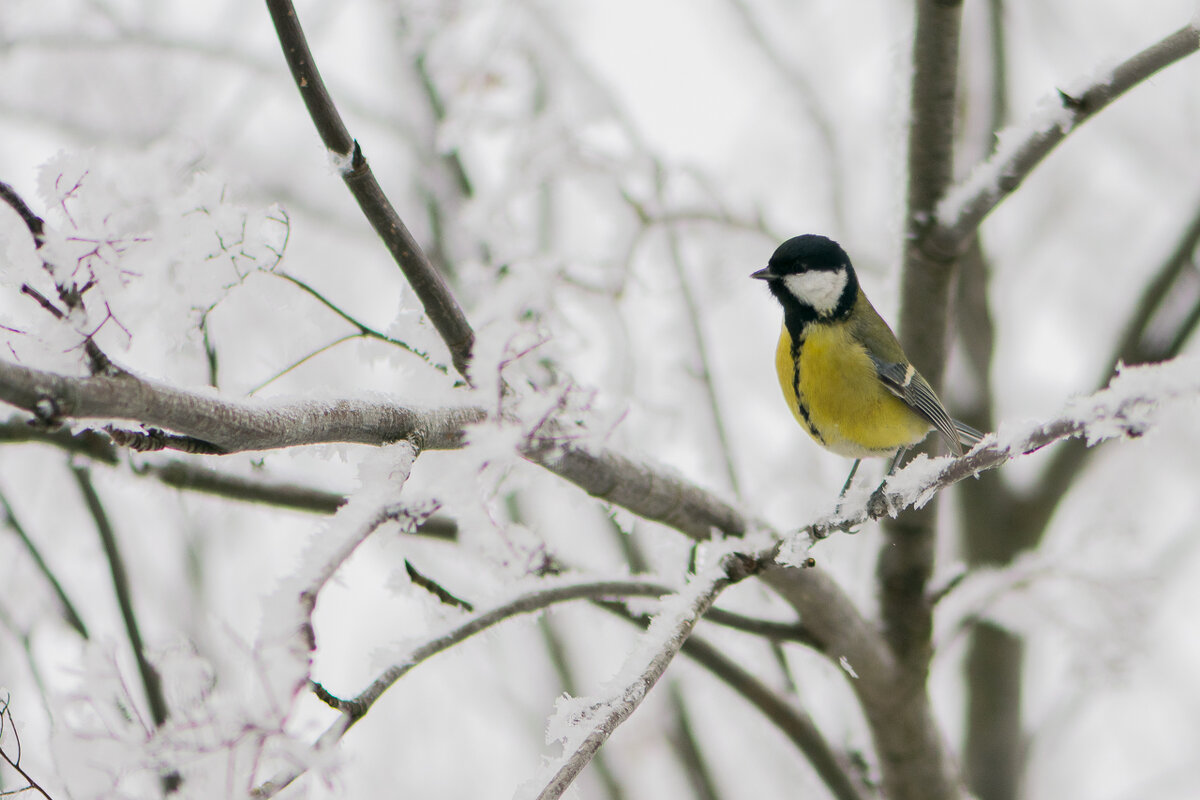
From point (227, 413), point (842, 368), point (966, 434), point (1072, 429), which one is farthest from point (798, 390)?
point (227, 413)

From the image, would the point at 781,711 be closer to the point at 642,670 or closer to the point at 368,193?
the point at 642,670

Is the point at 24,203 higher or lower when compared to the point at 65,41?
lower

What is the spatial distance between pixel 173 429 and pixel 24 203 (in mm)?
321

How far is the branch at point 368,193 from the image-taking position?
134 centimetres

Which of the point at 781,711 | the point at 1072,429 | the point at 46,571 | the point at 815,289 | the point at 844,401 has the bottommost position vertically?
the point at 1072,429

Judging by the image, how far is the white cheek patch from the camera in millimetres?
2705

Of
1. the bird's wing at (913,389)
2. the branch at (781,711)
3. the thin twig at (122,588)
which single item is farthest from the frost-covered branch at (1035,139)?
the thin twig at (122,588)

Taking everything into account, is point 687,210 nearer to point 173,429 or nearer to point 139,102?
point 173,429

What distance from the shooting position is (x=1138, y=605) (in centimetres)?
268

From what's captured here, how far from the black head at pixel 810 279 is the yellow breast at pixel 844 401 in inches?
3.2

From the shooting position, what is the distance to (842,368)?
253 centimetres

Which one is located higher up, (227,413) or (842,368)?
(842,368)

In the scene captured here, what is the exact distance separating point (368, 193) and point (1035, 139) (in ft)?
4.09

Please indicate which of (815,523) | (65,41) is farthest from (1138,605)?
(65,41)
